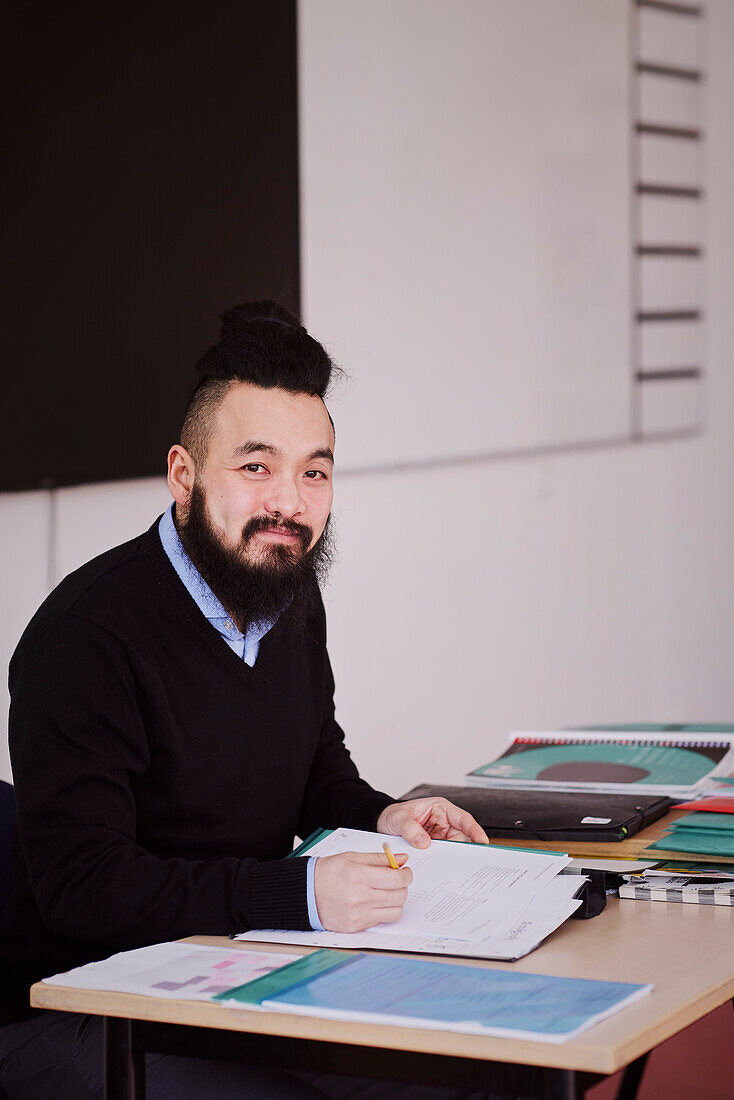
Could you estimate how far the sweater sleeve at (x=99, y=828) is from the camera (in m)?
1.48

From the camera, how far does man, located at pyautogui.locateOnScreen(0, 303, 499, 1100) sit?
148 centimetres

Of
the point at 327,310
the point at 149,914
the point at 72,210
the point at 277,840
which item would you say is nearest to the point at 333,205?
the point at 327,310

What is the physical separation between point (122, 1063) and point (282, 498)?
727 millimetres

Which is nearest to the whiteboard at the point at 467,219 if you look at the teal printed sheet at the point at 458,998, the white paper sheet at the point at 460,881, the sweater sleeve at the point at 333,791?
the sweater sleeve at the point at 333,791

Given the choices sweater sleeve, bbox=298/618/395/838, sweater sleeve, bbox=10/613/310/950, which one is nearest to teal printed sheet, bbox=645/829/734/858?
sweater sleeve, bbox=298/618/395/838

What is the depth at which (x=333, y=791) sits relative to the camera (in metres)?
1.99

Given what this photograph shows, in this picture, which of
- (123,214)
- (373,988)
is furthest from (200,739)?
(123,214)

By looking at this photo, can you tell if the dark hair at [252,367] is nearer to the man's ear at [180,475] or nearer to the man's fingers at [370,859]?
the man's ear at [180,475]

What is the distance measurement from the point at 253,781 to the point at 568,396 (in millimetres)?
2529

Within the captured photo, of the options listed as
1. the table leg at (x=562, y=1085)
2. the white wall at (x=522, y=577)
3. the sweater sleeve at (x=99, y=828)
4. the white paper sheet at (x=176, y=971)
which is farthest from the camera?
the white wall at (x=522, y=577)

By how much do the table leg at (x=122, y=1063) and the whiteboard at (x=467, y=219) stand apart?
2.11 metres

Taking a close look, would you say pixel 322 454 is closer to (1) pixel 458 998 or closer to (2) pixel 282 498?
(2) pixel 282 498

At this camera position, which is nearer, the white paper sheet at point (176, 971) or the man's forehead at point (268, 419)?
the white paper sheet at point (176, 971)

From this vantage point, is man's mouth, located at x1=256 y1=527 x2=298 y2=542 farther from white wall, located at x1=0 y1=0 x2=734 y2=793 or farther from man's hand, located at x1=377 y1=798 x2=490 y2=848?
white wall, located at x1=0 y1=0 x2=734 y2=793
